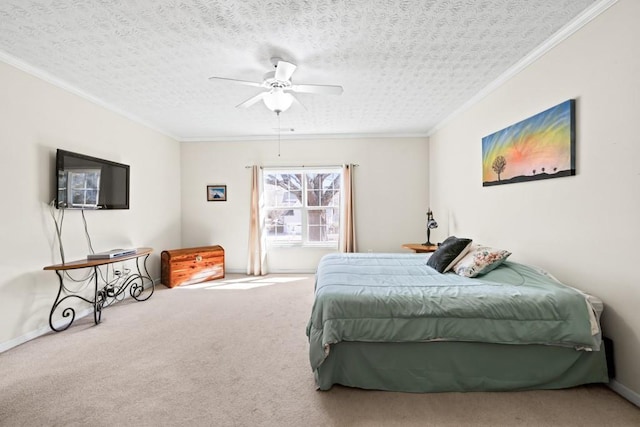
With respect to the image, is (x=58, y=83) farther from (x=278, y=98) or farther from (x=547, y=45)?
(x=547, y=45)

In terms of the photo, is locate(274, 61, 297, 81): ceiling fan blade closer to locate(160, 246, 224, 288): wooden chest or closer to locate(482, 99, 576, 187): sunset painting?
locate(482, 99, 576, 187): sunset painting

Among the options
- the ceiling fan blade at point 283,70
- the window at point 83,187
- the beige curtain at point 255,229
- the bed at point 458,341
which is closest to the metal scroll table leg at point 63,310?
the window at point 83,187

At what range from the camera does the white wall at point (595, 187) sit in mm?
1776

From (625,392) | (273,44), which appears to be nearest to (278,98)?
(273,44)

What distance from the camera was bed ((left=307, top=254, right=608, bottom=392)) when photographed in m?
1.85

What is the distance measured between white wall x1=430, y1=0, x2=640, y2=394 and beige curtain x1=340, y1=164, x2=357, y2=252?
8.63 feet

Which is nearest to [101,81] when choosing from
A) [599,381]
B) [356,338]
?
[356,338]

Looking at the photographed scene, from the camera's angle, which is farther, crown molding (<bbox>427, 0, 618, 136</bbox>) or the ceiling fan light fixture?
the ceiling fan light fixture

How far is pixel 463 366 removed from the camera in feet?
6.26

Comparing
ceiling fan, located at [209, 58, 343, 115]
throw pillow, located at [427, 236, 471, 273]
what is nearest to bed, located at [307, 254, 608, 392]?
throw pillow, located at [427, 236, 471, 273]

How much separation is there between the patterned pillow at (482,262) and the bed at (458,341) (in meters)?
0.52

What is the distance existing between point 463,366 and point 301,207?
3972 millimetres

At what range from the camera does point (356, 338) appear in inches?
74.2

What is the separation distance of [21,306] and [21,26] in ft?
7.79
